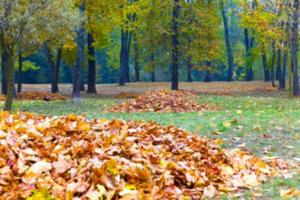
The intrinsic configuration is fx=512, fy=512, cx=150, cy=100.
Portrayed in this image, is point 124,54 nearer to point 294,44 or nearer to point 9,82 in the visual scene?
point 294,44

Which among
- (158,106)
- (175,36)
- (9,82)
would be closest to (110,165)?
(158,106)

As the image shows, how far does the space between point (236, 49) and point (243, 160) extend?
39.4 metres

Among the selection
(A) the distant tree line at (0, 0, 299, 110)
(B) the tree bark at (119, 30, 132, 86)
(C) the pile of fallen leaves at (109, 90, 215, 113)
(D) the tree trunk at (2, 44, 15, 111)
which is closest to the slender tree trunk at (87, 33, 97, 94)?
(A) the distant tree line at (0, 0, 299, 110)

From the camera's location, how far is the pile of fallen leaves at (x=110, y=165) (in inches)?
150

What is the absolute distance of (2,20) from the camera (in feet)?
39.2

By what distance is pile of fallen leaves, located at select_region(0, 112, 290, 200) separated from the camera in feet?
12.5

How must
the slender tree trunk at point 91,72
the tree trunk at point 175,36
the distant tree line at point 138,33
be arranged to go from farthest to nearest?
the slender tree trunk at point 91,72
the tree trunk at point 175,36
the distant tree line at point 138,33

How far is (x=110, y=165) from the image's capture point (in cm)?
407

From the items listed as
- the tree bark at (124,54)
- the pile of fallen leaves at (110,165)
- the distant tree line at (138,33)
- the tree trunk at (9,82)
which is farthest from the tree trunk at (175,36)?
the pile of fallen leaves at (110,165)

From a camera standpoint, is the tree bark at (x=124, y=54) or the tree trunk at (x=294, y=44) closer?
the tree trunk at (x=294, y=44)

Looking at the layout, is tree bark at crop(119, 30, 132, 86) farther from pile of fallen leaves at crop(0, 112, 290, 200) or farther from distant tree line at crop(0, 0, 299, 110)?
pile of fallen leaves at crop(0, 112, 290, 200)

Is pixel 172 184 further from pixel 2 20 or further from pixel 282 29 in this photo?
pixel 282 29

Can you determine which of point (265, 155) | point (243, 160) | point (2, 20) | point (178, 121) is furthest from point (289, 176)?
point (2, 20)

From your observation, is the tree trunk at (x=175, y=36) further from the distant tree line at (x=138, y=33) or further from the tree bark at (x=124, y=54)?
the tree bark at (x=124, y=54)
